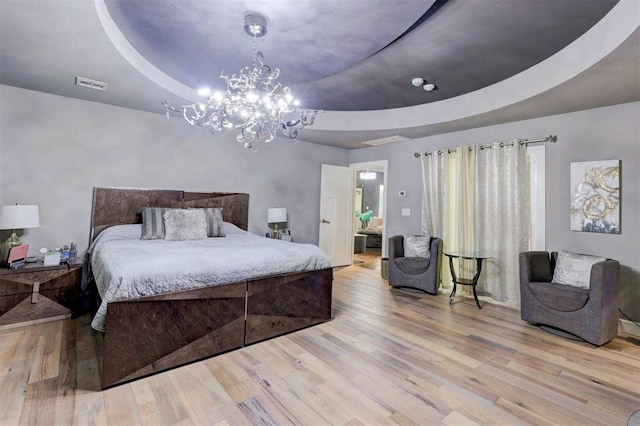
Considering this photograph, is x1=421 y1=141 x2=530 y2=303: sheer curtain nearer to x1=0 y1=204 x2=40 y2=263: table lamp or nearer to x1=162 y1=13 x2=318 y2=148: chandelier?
x1=162 y1=13 x2=318 y2=148: chandelier

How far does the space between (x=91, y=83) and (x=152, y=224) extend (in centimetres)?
157

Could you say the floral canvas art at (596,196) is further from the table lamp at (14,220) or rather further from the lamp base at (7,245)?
the lamp base at (7,245)

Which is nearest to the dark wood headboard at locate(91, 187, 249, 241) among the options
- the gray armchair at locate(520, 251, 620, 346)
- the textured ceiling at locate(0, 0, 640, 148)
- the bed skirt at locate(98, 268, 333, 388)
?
the textured ceiling at locate(0, 0, 640, 148)

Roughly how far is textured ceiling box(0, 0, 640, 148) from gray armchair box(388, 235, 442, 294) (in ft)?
6.19

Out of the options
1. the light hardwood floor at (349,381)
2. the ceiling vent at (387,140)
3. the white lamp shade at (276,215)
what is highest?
the ceiling vent at (387,140)

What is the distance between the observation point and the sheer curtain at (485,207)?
12.7 feet

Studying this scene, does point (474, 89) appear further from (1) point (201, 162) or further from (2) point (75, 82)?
(2) point (75, 82)

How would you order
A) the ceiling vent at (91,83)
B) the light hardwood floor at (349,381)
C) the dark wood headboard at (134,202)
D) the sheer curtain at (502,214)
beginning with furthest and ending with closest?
the sheer curtain at (502,214), the dark wood headboard at (134,202), the ceiling vent at (91,83), the light hardwood floor at (349,381)

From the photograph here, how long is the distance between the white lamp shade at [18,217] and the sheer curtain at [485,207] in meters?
4.92

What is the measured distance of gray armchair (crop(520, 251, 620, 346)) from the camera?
2703 mm

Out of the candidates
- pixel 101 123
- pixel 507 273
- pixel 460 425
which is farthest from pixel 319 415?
pixel 101 123

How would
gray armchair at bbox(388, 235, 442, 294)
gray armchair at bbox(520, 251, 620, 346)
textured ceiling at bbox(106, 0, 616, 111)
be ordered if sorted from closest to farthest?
textured ceiling at bbox(106, 0, 616, 111)
gray armchair at bbox(520, 251, 620, 346)
gray armchair at bbox(388, 235, 442, 294)

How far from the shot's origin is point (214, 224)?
395 cm

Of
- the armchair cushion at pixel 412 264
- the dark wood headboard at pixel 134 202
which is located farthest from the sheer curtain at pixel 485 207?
the dark wood headboard at pixel 134 202
